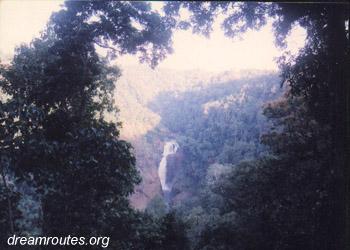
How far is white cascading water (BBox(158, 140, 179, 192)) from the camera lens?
60100mm

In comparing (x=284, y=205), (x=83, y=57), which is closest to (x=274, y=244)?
(x=284, y=205)

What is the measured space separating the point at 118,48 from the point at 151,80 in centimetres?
7454

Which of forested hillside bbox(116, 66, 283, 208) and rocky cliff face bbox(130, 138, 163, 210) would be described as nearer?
rocky cliff face bbox(130, 138, 163, 210)

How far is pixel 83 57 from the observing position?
8.30 meters

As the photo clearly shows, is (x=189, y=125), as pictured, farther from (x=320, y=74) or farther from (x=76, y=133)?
(x=76, y=133)

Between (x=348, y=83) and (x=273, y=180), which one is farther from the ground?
(x=273, y=180)

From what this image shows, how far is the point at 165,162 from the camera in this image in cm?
6328

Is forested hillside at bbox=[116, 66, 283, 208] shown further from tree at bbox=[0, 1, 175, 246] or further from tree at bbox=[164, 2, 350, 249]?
tree at bbox=[0, 1, 175, 246]

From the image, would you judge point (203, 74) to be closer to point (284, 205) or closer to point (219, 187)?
point (219, 187)

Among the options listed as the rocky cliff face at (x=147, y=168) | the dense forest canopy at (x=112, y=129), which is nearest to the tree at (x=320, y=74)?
the dense forest canopy at (x=112, y=129)

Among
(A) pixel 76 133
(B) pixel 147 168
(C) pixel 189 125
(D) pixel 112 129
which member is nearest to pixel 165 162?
(B) pixel 147 168

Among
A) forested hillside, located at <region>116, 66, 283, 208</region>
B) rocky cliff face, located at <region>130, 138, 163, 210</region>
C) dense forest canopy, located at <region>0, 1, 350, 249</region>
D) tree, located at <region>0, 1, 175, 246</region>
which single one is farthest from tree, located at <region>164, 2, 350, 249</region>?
rocky cliff face, located at <region>130, 138, 163, 210</region>

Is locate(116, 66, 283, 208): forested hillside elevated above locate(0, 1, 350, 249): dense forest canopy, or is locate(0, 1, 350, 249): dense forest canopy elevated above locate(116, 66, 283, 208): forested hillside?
locate(116, 66, 283, 208): forested hillside

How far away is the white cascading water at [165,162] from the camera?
60100 mm
